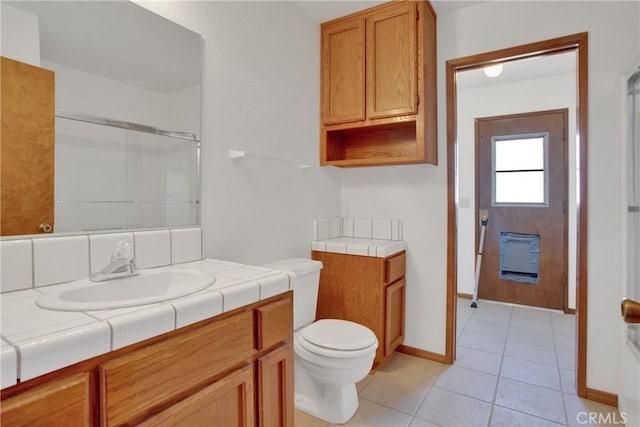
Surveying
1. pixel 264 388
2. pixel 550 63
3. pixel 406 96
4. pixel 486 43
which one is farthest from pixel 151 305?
pixel 550 63

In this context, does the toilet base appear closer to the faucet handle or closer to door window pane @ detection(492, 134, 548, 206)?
the faucet handle

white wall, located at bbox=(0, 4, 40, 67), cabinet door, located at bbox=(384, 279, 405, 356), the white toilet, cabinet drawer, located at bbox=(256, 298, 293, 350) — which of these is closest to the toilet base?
the white toilet

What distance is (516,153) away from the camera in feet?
11.6

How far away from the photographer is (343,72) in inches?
92.0

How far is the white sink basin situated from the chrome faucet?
0.02 meters

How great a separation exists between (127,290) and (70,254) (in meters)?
0.22

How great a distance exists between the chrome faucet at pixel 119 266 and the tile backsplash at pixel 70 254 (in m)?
0.06

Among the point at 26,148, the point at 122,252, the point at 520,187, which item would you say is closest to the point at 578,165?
the point at 520,187

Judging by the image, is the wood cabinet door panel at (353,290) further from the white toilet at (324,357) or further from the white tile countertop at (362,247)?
the white toilet at (324,357)

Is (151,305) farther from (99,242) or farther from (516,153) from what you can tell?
(516,153)

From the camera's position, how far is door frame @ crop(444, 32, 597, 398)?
1857 millimetres

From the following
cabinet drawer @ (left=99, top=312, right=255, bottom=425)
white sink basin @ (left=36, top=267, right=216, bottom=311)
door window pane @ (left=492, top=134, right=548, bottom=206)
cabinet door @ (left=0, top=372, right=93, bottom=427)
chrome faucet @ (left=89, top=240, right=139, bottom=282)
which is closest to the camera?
cabinet door @ (left=0, top=372, right=93, bottom=427)

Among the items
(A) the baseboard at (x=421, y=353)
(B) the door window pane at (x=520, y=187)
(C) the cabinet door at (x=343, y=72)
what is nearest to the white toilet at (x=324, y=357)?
(A) the baseboard at (x=421, y=353)

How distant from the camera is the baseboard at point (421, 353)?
230 cm
